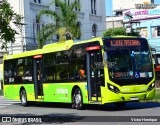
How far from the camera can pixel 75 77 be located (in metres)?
20.1

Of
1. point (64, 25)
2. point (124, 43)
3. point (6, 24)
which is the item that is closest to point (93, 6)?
point (64, 25)

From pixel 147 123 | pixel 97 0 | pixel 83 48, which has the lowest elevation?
pixel 147 123

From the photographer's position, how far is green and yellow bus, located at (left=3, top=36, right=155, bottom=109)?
18.1m

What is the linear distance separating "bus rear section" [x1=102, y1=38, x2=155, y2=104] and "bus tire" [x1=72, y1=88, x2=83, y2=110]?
199 cm

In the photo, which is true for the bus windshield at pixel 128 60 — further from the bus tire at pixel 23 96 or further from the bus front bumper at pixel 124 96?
the bus tire at pixel 23 96

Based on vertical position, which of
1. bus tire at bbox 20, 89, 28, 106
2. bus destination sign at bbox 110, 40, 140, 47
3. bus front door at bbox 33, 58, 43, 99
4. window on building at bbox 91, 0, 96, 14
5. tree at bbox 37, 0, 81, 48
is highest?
Result: window on building at bbox 91, 0, 96, 14

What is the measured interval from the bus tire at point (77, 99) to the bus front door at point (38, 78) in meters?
3.39

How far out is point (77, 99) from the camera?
20109 mm

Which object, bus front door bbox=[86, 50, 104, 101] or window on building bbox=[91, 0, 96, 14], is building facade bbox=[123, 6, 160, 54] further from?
bus front door bbox=[86, 50, 104, 101]

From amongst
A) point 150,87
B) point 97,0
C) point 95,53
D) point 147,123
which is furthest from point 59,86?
point 97,0

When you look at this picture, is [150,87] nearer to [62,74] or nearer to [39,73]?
[62,74]

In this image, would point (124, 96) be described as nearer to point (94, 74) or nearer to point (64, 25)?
point (94, 74)

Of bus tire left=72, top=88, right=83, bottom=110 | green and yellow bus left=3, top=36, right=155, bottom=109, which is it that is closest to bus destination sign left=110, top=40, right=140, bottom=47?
green and yellow bus left=3, top=36, right=155, bottom=109

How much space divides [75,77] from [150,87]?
3406 millimetres
